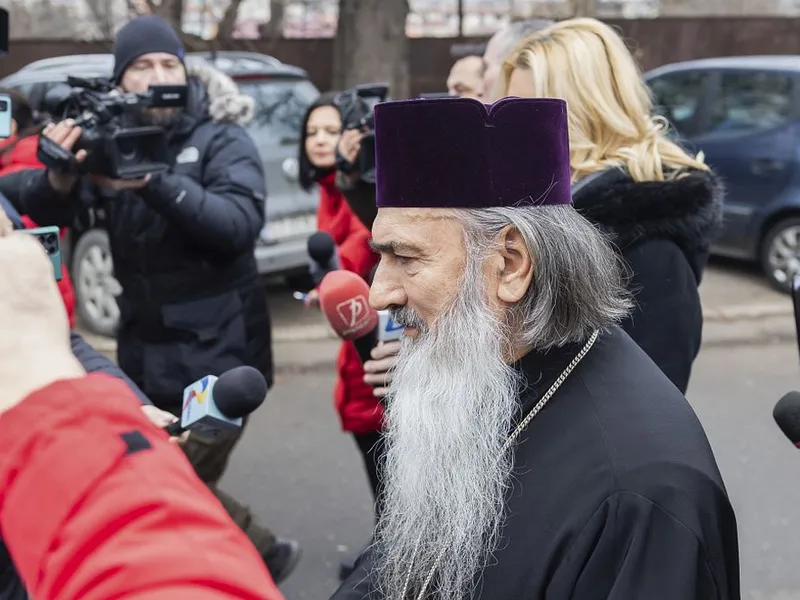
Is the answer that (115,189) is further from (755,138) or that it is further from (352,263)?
(755,138)

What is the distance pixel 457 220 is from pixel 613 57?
3.90 ft

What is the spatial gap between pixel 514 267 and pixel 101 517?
37.4 inches

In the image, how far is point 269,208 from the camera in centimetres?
704

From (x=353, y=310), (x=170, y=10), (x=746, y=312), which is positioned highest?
(x=170, y=10)

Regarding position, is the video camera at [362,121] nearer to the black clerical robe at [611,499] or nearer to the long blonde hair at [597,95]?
the long blonde hair at [597,95]

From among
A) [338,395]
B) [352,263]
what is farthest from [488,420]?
[352,263]

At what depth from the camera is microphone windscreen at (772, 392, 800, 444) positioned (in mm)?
1640

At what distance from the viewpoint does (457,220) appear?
1.67 metres

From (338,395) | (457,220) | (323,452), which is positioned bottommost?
(323,452)

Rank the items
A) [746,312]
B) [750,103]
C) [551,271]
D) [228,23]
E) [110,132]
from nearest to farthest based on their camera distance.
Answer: [551,271], [110,132], [746,312], [750,103], [228,23]

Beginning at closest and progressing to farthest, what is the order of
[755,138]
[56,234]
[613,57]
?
1. [56,234]
2. [613,57]
3. [755,138]

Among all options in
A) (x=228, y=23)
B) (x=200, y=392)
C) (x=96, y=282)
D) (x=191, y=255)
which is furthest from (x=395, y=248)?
(x=228, y=23)

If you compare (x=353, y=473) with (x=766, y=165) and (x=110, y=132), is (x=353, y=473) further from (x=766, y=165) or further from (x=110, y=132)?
(x=766, y=165)

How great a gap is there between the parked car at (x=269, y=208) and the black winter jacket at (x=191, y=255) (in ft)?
10.3
